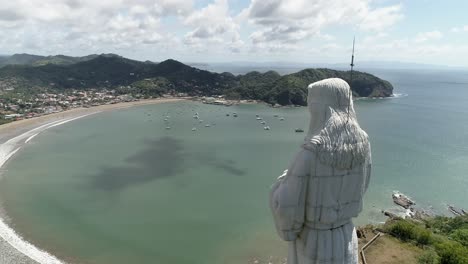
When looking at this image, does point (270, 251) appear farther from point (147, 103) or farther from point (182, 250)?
point (147, 103)

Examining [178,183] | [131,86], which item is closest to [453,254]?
[178,183]

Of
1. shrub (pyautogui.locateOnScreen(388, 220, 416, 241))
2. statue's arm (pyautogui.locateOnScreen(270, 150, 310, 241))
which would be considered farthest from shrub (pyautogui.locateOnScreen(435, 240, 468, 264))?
statue's arm (pyautogui.locateOnScreen(270, 150, 310, 241))

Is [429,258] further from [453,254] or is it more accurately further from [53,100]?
[53,100]

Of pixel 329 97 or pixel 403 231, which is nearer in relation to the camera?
pixel 329 97

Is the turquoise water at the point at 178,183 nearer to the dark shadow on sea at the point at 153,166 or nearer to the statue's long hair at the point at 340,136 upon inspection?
the dark shadow on sea at the point at 153,166

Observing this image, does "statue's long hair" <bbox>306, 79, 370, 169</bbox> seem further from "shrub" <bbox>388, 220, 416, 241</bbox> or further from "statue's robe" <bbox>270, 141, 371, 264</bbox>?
"shrub" <bbox>388, 220, 416, 241</bbox>

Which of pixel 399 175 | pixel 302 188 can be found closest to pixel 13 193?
pixel 302 188

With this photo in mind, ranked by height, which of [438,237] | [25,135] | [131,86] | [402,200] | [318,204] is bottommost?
A: [402,200]
